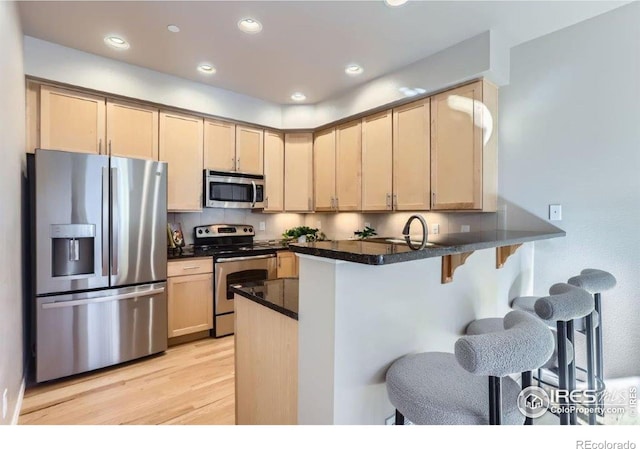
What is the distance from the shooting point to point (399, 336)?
1247 millimetres

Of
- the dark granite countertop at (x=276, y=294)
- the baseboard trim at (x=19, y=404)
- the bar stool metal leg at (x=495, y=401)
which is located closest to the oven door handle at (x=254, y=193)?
the dark granite countertop at (x=276, y=294)

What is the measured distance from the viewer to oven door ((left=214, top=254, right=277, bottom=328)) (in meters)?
3.29

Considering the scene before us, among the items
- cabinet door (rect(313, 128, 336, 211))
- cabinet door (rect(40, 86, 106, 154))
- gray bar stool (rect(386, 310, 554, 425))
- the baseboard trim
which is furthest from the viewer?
cabinet door (rect(313, 128, 336, 211))

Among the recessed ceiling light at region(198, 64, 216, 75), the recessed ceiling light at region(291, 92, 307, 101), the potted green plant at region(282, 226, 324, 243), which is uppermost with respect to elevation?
the recessed ceiling light at region(291, 92, 307, 101)

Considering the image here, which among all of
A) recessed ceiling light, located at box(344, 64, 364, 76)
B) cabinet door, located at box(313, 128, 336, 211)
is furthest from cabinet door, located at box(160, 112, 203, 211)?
recessed ceiling light, located at box(344, 64, 364, 76)

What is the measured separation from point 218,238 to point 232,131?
131 cm

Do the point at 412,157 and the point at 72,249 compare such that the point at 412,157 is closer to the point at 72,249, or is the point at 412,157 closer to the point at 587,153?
the point at 587,153

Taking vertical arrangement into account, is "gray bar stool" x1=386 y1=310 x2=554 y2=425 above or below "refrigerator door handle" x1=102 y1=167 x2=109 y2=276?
below

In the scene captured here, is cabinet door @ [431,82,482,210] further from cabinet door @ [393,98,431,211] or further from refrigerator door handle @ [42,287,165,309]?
refrigerator door handle @ [42,287,165,309]

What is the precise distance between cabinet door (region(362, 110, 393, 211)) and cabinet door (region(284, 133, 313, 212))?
93 centimetres

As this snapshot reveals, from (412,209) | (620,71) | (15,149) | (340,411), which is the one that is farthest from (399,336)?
(15,149)

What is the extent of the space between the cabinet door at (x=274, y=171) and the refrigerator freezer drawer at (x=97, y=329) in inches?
67.2

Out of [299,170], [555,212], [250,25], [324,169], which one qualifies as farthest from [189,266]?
[555,212]

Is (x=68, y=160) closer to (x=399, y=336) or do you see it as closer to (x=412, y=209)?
(x=399, y=336)
